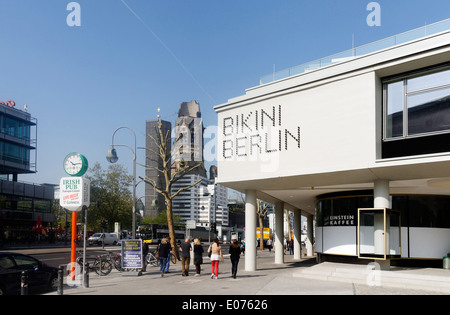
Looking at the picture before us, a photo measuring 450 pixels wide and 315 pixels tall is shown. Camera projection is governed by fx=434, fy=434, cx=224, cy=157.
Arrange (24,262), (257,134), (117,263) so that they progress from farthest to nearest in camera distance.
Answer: (117,263), (257,134), (24,262)

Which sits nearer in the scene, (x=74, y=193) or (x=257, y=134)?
(x=74, y=193)

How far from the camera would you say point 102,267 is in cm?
2053

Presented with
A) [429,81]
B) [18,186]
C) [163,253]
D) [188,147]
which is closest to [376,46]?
[429,81]

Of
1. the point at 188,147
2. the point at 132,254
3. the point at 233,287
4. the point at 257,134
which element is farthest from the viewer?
the point at 188,147

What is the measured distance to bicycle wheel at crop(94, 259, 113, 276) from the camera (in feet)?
66.8

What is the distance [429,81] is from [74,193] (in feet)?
45.9

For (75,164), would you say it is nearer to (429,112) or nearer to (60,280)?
(60,280)

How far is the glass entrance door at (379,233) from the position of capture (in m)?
17.1

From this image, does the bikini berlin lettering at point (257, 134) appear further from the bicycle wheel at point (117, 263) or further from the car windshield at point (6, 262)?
the car windshield at point (6, 262)

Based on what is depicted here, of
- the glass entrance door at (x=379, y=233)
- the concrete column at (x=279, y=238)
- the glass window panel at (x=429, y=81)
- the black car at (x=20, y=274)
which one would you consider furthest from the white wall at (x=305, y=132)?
the black car at (x=20, y=274)

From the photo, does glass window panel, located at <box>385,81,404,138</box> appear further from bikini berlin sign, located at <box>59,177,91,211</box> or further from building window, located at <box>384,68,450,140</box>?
bikini berlin sign, located at <box>59,177,91,211</box>

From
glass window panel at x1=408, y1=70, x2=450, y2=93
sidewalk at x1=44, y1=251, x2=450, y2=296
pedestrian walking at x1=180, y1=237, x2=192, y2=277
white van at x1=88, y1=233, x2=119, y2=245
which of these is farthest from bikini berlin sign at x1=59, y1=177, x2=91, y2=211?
white van at x1=88, y1=233, x2=119, y2=245

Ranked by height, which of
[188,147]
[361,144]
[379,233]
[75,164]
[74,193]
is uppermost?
[188,147]
